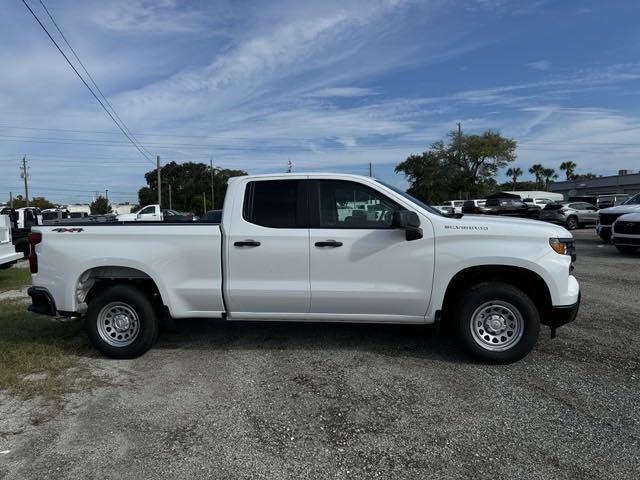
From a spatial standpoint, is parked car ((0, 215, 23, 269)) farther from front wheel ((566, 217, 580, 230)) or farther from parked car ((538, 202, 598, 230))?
front wheel ((566, 217, 580, 230))

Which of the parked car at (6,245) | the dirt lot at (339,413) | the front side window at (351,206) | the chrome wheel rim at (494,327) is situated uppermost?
the front side window at (351,206)

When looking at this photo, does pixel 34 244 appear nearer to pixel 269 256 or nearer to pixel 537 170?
pixel 269 256

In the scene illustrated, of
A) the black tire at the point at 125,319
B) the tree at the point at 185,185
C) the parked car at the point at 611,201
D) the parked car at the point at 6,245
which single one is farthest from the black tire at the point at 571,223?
the tree at the point at 185,185

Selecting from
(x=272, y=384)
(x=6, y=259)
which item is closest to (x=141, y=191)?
(x=6, y=259)

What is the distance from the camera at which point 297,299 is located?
507cm

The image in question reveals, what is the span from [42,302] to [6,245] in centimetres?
521

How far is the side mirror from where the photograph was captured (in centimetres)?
472

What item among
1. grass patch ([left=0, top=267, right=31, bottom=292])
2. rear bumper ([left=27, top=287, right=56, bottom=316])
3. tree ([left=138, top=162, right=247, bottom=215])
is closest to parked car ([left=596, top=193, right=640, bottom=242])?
rear bumper ([left=27, top=287, right=56, bottom=316])

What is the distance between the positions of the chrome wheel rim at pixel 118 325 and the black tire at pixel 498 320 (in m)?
3.37

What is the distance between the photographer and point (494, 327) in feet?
16.3

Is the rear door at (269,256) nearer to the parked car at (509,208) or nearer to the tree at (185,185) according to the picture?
the parked car at (509,208)

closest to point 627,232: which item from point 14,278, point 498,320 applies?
point 498,320

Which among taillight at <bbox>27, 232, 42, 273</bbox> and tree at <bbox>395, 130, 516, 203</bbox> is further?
tree at <bbox>395, 130, 516, 203</bbox>

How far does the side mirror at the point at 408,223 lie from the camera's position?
15.5ft
